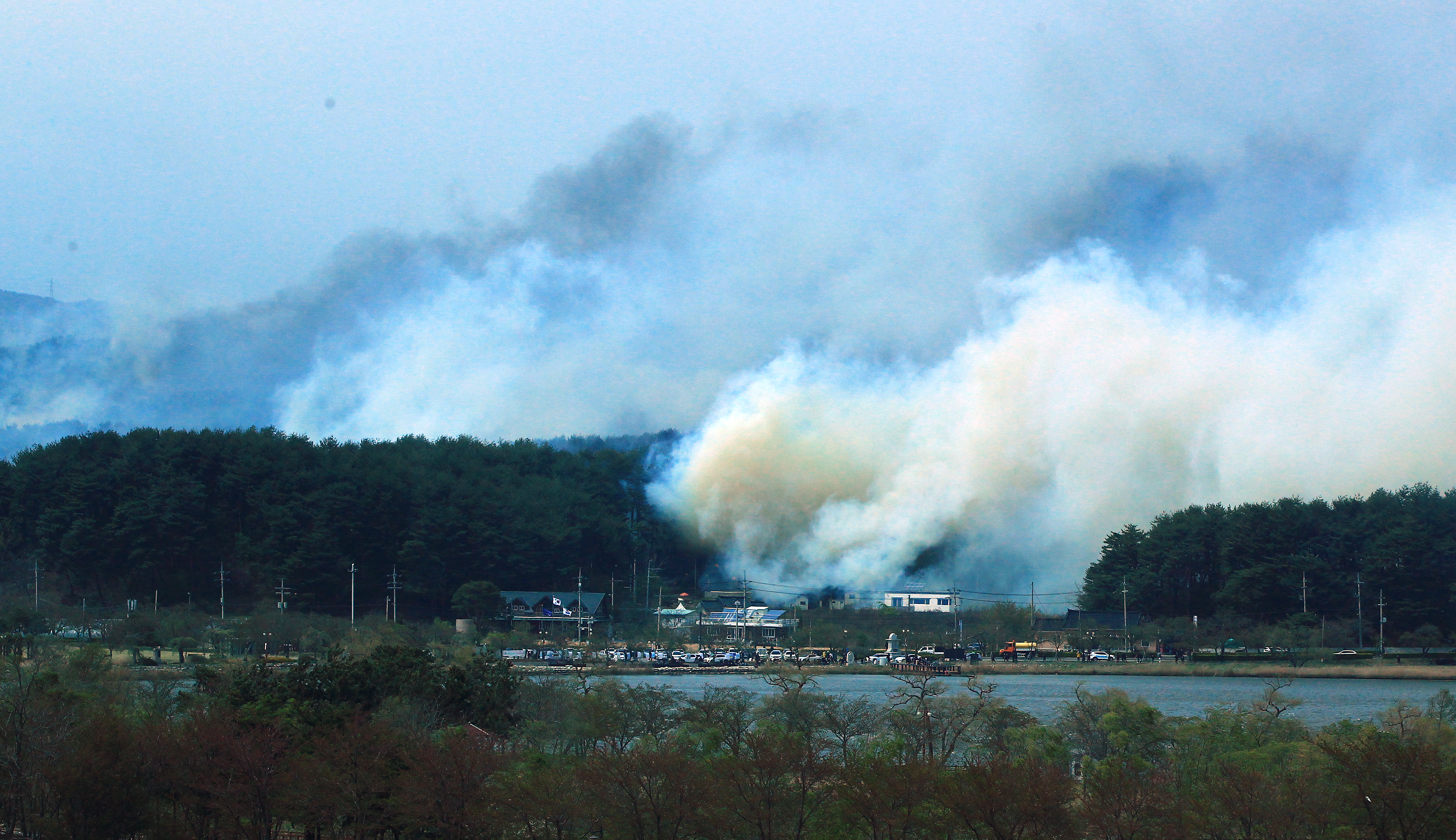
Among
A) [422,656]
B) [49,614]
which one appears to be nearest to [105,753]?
[422,656]

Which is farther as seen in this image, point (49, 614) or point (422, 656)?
point (49, 614)

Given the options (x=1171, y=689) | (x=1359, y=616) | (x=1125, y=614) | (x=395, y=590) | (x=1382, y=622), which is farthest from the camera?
(x=395, y=590)

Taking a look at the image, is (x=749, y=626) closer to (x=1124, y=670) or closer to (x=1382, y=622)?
(x=1124, y=670)

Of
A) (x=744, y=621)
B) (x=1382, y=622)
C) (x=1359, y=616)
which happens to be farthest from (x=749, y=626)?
(x=1382, y=622)

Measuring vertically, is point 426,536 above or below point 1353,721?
above

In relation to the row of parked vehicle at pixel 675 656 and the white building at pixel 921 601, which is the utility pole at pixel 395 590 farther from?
the white building at pixel 921 601

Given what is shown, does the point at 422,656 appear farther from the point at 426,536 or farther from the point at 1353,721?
the point at 426,536

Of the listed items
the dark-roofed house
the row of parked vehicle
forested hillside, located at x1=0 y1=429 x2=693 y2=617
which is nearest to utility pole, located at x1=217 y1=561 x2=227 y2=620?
forested hillside, located at x1=0 y1=429 x2=693 y2=617
